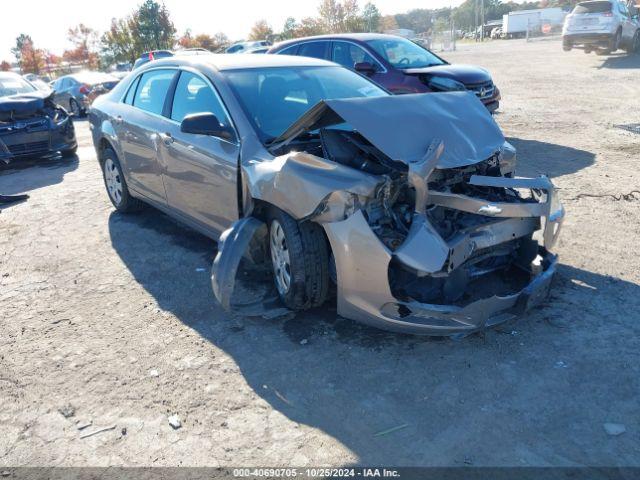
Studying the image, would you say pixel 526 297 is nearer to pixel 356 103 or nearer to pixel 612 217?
pixel 356 103

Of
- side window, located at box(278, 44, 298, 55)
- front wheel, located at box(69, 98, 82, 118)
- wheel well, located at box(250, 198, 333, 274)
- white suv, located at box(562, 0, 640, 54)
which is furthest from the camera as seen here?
white suv, located at box(562, 0, 640, 54)

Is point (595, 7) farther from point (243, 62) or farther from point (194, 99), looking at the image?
point (194, 99)

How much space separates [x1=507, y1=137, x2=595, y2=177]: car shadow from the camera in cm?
713

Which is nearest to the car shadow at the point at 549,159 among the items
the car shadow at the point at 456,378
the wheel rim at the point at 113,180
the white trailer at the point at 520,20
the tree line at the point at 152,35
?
the car shadow at the point at 456,378

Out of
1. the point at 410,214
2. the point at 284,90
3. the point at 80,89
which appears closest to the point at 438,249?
the point at 410,214

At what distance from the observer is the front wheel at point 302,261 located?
3.62m

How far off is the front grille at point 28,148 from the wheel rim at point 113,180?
12.9ft

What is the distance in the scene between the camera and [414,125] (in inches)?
146

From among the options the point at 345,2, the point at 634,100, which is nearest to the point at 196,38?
the point at 345,2

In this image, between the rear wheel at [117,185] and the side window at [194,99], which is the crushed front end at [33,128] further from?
the side window at [194,99]

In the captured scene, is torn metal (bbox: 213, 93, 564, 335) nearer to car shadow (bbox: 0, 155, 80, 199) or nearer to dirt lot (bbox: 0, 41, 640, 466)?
dirt lot (bbox: 0, 41, 640, 466)

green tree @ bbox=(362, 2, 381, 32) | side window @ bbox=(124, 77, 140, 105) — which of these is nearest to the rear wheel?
side window @ bbox=(124, 77, 140, 105)

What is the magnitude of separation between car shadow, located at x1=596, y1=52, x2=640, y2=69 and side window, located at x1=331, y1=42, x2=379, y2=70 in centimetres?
1310

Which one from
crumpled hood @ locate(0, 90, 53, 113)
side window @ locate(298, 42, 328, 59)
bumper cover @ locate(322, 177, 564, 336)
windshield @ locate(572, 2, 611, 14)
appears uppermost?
windshield @ locate(572, 2, 611, 14)
